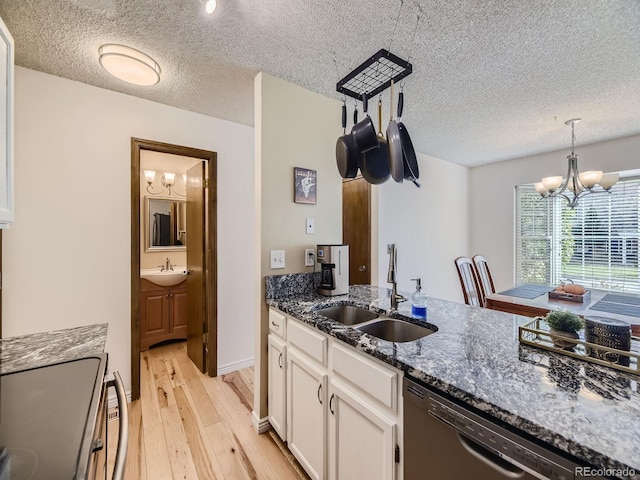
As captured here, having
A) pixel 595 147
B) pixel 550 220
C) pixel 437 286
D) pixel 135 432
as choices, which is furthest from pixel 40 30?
pixel 550 220

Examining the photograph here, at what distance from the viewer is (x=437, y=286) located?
391cm

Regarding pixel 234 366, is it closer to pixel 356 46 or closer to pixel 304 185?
pixel 304 185

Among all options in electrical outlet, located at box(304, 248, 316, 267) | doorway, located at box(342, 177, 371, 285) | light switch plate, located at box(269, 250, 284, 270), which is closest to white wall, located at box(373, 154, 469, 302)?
doorway, located at box(342, 177, 371, 285)

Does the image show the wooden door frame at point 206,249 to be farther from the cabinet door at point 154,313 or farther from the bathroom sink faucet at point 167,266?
the bathroom sink faucet at point 167,266

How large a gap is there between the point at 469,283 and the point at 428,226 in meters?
1.07

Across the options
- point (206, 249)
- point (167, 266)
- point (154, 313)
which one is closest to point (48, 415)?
point (206, 249)

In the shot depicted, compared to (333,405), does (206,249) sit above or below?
above

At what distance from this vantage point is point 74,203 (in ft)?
6.35

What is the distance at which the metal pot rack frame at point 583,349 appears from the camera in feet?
2.85

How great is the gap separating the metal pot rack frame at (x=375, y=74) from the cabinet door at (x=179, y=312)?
2824 mm

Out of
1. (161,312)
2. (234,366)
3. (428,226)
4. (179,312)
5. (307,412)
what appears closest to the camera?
(307,412)

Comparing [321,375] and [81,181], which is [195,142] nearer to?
[81,181]

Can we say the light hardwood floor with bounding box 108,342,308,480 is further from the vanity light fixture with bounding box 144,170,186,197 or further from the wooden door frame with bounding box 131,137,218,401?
the vanity light fixture with bounding box 144,170,186,197

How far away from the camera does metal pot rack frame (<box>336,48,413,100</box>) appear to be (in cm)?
157
